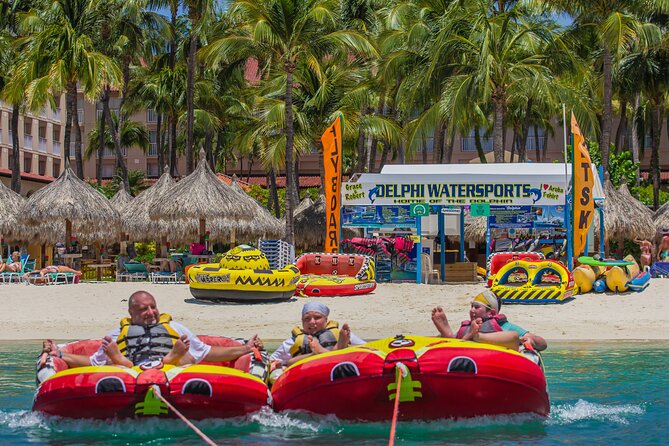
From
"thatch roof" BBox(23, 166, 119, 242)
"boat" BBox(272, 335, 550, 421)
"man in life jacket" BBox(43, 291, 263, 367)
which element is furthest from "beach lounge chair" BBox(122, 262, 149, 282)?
"boat" BBox(272, 335, 550, 421)

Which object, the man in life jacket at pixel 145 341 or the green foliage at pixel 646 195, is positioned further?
the green foliage at pixel 646 195

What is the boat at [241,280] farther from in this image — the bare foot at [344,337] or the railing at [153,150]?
the railing at [153,150]

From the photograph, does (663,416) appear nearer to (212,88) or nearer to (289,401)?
(289,401)

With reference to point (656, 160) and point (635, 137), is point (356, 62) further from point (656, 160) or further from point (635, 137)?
point (635, 137)

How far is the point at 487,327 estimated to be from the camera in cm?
923

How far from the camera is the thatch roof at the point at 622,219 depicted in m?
29.2

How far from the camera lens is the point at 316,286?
71.8 feet

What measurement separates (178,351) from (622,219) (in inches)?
910

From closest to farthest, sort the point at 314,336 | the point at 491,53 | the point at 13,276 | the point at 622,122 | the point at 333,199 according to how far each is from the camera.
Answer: the point at 314,336, the point at 333,199, the point at 13,276, the point at 491,53, the point at 622,122

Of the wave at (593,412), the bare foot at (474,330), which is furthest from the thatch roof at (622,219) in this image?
the bare foot at (474,330)

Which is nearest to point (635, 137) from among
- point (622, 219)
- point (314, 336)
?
point (622, 219)

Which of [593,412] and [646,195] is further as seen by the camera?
[646,195]

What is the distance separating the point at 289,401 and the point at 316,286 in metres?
12.8

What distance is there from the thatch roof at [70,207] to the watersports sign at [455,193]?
22.6ft
